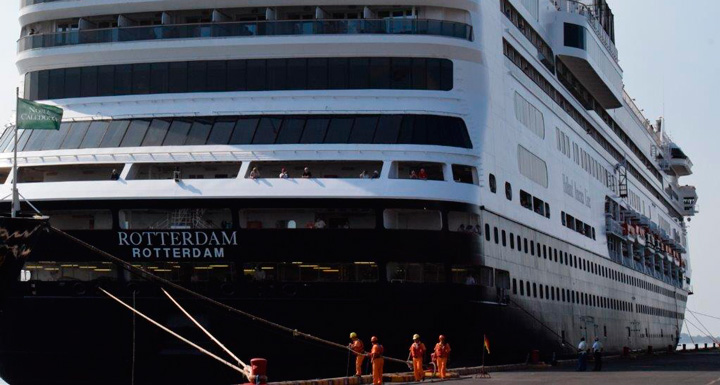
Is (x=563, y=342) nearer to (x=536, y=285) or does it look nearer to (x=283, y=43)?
(x=536, y=285)

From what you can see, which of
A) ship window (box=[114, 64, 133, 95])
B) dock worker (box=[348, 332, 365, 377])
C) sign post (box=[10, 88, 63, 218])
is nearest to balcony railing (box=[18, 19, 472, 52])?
ship window (box=[114, 64, 133, 95])

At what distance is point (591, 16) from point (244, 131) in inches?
1118

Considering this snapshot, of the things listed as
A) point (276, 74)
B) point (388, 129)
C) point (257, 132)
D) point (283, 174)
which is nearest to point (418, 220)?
point (388, 129)

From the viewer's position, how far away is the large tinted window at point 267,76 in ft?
104

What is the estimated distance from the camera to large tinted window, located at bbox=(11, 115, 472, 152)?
3036cm

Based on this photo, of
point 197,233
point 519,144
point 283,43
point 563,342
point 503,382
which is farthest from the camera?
point 563,342

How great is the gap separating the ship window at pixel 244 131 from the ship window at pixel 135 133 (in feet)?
8.33

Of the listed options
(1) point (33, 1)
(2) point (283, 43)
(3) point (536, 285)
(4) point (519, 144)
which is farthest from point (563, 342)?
(1) point (33, 1)

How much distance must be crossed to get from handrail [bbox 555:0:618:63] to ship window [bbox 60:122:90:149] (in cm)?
2533

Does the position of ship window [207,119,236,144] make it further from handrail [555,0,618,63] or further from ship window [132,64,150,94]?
handrail [555,0,618,63]

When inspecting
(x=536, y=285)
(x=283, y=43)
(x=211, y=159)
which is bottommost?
(x=536, y=285)

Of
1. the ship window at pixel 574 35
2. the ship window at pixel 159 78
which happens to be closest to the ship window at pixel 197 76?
the ship window at pixel 159 78

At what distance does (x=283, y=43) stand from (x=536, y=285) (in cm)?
1276

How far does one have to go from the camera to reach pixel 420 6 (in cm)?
3284
